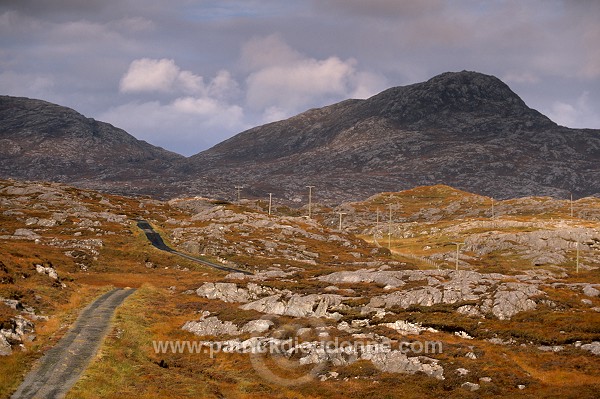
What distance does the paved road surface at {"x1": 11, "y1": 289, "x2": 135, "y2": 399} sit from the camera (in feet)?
108

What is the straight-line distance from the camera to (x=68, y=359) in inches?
1538

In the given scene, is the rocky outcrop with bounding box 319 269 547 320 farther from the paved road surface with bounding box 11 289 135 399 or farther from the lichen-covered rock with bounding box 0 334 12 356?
the lichen-covered rock with bounding box 0 334 12 356

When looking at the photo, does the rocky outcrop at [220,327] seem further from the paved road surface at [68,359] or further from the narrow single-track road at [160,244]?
the narrow single-track road at [160,244]

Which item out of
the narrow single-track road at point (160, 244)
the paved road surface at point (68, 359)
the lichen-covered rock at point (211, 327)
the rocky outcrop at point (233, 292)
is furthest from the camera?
the narrow single-track road at point (160, 244)

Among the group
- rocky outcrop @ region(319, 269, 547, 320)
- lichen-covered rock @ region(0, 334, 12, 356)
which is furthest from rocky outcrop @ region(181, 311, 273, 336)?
lichen-covered rock @ region(0, 334, 12, 356)

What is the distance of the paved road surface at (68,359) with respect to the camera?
32.9 meters

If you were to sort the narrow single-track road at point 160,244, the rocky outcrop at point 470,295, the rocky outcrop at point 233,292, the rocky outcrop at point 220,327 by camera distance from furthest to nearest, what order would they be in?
the narrow single-track road at point 160,244, the rocky outcrop at point 233,292, the rocky outcrop at point 470,295, the rocky outcrop at point 220,327

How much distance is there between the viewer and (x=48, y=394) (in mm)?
32219

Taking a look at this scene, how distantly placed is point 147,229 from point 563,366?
114 m

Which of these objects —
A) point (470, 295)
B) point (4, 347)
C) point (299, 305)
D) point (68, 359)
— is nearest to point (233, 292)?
point (299, 305)

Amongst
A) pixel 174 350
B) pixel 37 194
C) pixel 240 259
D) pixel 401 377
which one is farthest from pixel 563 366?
pixel 37 194

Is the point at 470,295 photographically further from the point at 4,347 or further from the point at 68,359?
the point at 4,347

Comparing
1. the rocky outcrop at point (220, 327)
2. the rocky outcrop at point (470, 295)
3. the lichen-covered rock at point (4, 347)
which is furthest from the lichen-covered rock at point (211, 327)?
the lichen-covered rock at point (4, 347)

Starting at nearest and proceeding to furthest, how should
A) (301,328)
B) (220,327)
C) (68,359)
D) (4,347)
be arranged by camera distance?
(4,347), (68,359), (301,328), (220,327)
